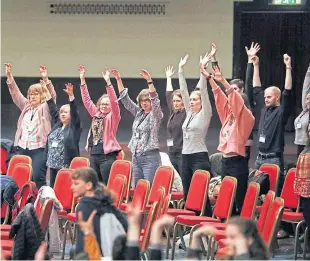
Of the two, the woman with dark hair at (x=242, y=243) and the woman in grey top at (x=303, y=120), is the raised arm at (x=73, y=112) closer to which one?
the woman in grey top at (x=303, y=120)

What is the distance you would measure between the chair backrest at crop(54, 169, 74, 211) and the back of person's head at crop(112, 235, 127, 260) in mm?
3568

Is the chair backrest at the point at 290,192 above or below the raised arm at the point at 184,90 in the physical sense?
below

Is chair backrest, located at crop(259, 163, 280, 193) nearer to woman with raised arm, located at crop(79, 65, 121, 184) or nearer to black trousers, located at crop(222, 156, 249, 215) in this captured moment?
black trousers, located at crop(222, 156, 249, 215)

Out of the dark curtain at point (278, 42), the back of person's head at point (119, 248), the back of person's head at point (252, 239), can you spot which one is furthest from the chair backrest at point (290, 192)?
the dark curtain at point (278, 42)

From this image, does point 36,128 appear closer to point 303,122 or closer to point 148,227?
point 303,122

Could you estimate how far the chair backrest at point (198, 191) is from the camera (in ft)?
28.1

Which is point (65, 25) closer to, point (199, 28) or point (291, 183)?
point (199, 28)

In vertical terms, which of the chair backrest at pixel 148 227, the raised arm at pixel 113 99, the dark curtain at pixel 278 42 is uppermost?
the dark curtain at pixel 278 42

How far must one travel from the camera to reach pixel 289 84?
922 cm

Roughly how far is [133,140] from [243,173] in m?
1.42

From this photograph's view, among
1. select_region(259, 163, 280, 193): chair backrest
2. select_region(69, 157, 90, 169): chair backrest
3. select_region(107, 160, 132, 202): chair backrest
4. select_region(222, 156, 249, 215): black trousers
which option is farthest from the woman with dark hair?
select_region(69, 157, 90, 169): chair backrest

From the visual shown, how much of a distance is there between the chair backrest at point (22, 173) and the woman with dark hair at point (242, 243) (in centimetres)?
388

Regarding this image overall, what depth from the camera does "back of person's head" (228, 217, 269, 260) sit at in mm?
5332

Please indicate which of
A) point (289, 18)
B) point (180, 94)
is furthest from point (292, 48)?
point (180, 94)
